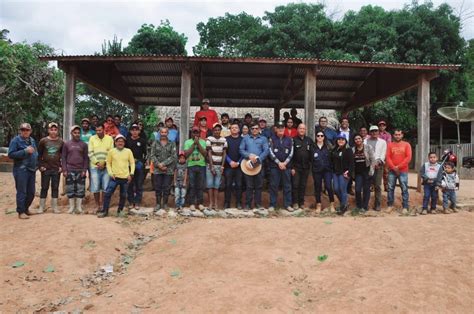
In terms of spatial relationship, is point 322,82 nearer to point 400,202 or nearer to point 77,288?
point 400,202

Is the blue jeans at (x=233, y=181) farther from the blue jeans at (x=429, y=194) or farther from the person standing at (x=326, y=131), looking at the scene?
the blue jeans at (x=429, y=194)

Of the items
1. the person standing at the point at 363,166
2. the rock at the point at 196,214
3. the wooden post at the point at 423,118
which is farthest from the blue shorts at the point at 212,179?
the wooden post at the point at 423,118

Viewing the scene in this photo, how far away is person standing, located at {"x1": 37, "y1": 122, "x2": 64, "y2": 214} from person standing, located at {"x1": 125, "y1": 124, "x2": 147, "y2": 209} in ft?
4.34

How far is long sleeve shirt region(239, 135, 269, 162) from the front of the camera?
7.95 meters

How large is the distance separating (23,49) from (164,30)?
45.3ft

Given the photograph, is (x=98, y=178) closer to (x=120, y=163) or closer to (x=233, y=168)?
(x=120, y=163)

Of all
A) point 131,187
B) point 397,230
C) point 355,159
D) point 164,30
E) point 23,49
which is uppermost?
point 164,30

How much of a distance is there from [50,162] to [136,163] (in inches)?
62.5

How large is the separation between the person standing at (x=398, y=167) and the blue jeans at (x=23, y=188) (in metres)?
7.09

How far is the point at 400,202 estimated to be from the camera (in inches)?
348

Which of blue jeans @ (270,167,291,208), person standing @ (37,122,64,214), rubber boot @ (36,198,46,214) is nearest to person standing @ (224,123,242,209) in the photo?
blue jeans @ (270,167,291,208)

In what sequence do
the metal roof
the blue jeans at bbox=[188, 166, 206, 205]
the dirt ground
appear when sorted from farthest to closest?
the metal roof < the blue jeans at bbox=[188, 166, 206, 205] < the dirt ground

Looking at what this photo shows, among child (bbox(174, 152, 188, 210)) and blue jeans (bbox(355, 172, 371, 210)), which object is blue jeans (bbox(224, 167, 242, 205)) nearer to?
child (bbox(174, 152, 188, 210))

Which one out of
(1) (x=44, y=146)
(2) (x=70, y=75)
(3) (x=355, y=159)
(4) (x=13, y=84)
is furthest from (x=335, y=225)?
(4) (x=13, y=84)
